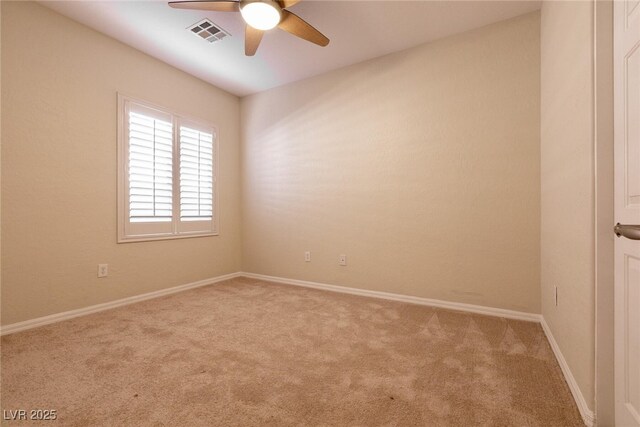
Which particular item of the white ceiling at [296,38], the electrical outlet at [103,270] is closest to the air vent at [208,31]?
the white ceiling at [296,38]

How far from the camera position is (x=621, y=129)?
113cm

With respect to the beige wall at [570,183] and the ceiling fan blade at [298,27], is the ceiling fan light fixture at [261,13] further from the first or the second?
the beige wall at [570,183]

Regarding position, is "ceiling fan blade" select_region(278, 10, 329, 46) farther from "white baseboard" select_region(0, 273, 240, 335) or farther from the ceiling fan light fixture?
"white baseboard" select_region(0, 273, 240, 335)

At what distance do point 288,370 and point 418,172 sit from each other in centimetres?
221

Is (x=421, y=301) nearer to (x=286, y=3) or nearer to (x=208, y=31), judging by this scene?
(x=286, y=3)

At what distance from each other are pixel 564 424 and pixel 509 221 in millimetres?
1664

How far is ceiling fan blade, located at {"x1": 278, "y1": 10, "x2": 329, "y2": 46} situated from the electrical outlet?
2.74 m

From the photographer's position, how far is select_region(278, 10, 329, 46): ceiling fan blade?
212 centimetres

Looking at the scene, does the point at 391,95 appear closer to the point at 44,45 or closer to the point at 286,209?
the point at 286,209

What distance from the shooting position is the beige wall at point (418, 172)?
98.2 inches

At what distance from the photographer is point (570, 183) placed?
1547 mm

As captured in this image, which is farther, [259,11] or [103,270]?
[103,270]

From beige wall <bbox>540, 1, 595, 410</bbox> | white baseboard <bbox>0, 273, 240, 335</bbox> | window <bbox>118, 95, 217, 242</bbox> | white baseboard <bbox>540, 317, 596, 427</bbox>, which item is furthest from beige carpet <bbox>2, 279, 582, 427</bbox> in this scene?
window <bbox>118, 95, 217, 242</bbox>

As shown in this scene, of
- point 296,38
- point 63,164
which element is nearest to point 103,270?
point 63,164
